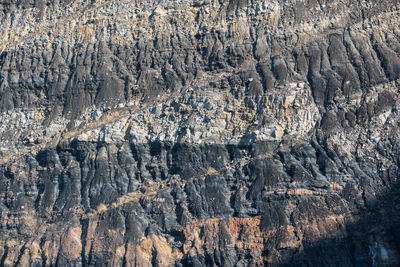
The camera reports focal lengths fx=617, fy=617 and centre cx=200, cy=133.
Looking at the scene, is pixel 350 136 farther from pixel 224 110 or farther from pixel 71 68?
pixel 71 68

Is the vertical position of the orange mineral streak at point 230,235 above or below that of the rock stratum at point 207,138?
below

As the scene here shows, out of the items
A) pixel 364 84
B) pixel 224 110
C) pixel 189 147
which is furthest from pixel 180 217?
pixel 364 84

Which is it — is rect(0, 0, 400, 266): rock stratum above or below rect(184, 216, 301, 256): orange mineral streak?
above

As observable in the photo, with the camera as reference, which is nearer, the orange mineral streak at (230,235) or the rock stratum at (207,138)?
the orange mineral streak at (230,235)

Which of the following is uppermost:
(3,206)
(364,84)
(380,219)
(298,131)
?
(364,84)

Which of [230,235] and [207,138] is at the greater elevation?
[207,138]

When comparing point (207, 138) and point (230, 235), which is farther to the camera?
point (207, 138)

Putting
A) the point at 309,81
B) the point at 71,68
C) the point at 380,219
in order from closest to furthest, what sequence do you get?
the point at 380,219, the point at 309,81, the point at 71,68

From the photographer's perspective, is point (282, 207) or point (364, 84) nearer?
point (282, 207)
